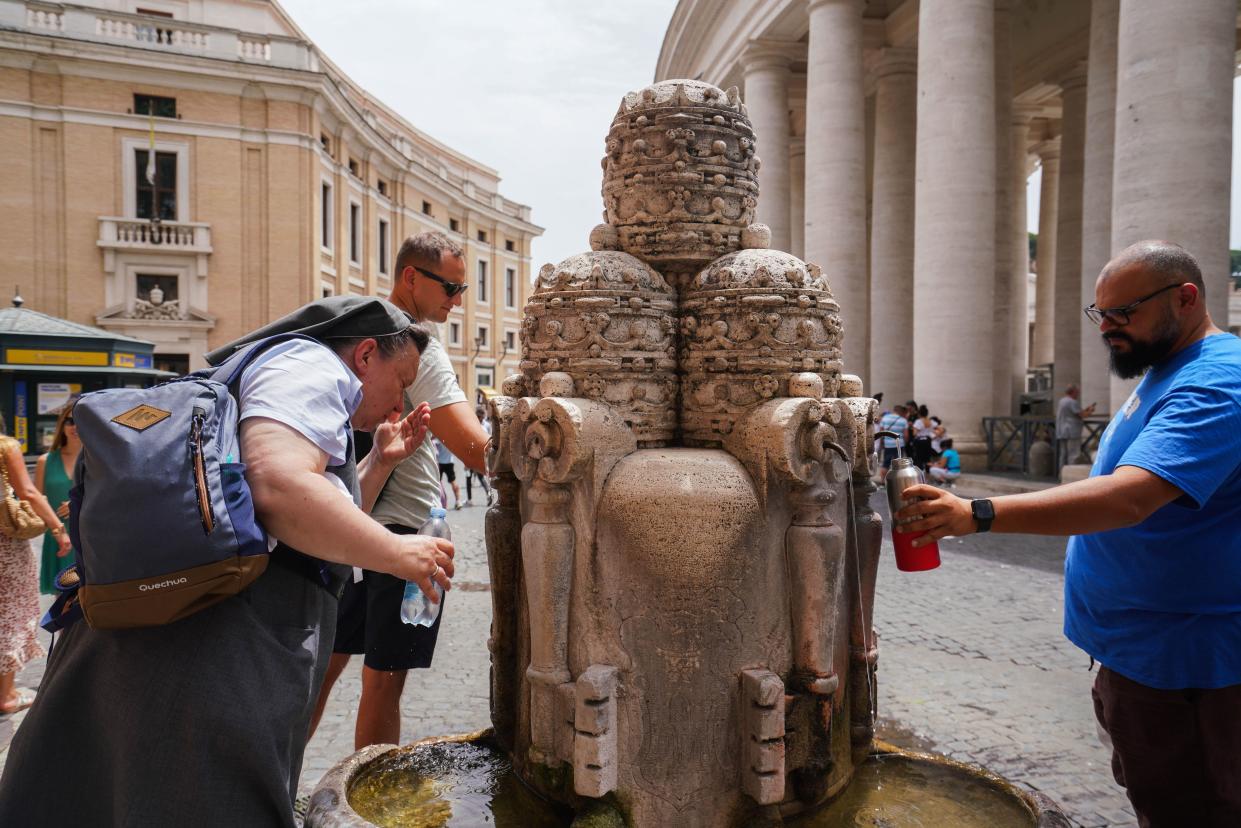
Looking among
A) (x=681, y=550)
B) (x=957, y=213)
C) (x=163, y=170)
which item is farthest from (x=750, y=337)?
(x=163, y=170)

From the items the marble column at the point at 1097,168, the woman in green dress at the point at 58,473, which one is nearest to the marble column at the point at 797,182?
the marble column at the point at 1097,168

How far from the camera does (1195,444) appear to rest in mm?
2338

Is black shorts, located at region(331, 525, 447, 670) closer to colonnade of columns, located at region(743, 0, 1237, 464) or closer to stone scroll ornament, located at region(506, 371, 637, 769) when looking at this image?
stone scroll ornament, located at region(506, 371, 637, 769)

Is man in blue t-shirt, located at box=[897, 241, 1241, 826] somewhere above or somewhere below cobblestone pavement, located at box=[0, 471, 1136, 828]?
above

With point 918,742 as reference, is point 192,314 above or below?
above

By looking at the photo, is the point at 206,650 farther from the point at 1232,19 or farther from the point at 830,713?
the point at 1232,19

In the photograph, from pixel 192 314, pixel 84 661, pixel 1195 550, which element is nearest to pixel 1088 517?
pixel 1195 550

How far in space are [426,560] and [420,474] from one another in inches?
66.8

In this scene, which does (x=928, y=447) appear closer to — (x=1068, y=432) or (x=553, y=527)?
(x=1068, y=432)

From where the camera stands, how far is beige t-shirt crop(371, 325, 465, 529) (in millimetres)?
3553

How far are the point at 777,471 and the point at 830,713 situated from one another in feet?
2.96

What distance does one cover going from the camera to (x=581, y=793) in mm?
2809

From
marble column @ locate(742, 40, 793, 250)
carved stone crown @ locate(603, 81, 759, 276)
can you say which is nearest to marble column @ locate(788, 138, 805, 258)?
marble column @ locate(742, 40, 793, 250)

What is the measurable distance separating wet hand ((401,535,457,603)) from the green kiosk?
1704cm
